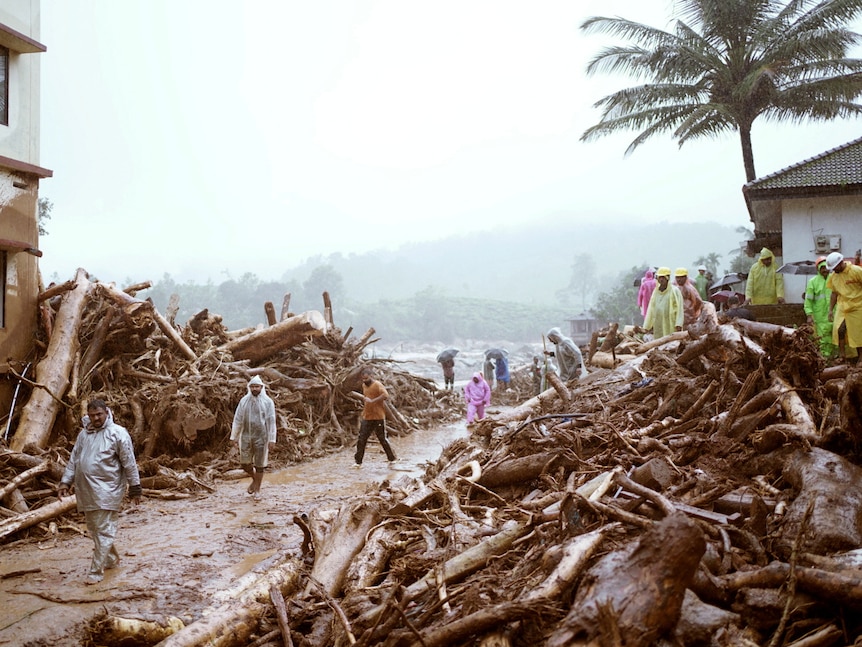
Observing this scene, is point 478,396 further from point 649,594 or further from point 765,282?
point 649,594

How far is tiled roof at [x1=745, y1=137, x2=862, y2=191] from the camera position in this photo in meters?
15.4

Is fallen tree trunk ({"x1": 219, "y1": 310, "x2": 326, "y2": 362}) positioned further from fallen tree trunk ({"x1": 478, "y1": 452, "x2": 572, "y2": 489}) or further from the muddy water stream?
fallen tree trunk ({"x1": 478, "y1": 452, "x2": 572, "y2": 489})

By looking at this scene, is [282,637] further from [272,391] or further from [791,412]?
[272,391]

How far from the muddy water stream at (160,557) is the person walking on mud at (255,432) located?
471 millimetres

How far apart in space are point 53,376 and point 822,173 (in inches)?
665

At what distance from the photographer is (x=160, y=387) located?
37.2ft

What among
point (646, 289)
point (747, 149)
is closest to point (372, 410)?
point (646, 289)

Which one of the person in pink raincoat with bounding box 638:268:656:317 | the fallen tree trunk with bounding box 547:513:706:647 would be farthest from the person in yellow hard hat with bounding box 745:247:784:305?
the fallen tree trunk with bounding box 547:513:706:647

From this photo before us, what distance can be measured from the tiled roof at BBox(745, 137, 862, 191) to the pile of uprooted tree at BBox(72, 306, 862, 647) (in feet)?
33.6

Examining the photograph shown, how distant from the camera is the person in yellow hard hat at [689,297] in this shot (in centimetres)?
1115

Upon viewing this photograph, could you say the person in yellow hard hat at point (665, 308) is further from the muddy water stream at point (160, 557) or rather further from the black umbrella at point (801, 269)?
the muddy water stream at point (160, 557)

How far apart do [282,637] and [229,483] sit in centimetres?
680

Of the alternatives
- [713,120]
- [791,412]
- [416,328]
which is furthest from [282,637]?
[416,328]

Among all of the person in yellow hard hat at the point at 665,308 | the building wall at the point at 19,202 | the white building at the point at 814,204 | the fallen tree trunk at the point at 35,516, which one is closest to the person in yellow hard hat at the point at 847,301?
the person in yellow hard hat at the point at 665,308
